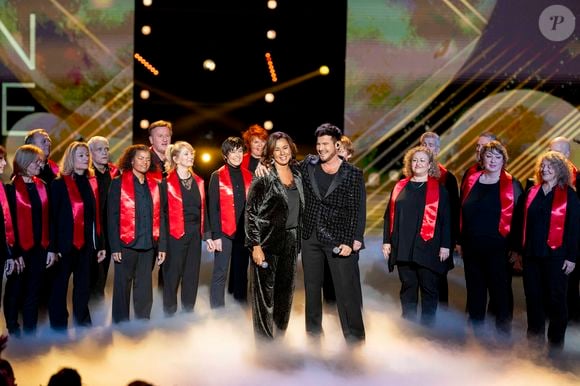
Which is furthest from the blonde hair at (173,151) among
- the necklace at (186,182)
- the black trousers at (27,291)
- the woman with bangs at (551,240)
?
the woman with bangs at (551,240)

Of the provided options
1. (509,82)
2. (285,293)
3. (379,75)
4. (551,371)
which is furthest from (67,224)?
(509,82)

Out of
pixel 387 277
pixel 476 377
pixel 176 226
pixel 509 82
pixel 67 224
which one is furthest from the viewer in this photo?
pixel 509 82

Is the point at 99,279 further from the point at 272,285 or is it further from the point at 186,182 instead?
the point at 272,285

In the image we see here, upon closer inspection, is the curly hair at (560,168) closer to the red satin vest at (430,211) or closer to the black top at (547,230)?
the black top at (547,230)

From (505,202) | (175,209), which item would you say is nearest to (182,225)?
(175,209)

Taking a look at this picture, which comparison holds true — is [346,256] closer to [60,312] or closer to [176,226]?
[176,226]

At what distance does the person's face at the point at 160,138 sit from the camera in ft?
17.5

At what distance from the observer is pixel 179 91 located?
8.31 m

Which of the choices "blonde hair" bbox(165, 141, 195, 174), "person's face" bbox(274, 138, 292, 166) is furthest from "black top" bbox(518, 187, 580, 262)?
"blonde hair" bbox(165, 141, 195, 174)

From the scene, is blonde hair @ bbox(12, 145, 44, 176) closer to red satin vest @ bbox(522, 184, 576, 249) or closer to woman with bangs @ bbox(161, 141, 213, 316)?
woman with bangs @ bbox(161, 141, 213, 316)

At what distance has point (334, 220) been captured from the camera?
14.0ft

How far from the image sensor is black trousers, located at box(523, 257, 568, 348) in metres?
4.41

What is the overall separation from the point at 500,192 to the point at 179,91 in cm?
454

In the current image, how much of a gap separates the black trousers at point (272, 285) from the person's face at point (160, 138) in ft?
5.03
